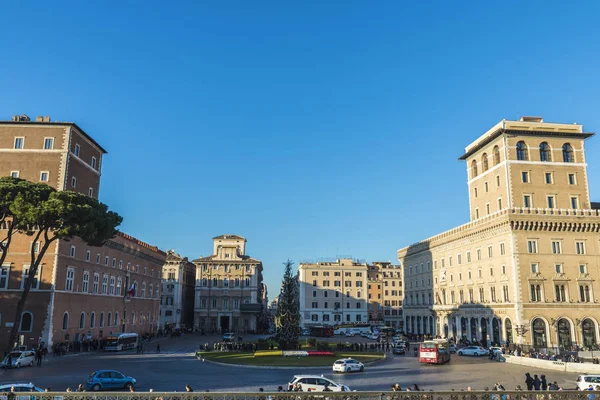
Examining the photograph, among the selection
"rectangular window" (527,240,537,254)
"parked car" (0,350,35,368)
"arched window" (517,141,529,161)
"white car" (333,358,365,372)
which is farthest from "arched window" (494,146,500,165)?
"parked car" (0,350,35,368)

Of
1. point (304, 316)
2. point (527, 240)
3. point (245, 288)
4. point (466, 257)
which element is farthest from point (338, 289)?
point (527, 240)

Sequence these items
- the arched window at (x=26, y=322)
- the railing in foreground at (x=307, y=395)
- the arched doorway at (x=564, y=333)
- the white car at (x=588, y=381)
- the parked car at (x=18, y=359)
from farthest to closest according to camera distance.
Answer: the arched doorway at (x=564, y=333)
the arched window at (x=26, y=322)
the parked car at (x=18, y=359)
the white car at (x=588, y=381)
the railing in foreground at (x=307, y=395)

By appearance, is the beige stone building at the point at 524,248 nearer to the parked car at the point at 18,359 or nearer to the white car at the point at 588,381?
the white car at the point at 588,381

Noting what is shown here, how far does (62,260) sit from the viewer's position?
169 feet

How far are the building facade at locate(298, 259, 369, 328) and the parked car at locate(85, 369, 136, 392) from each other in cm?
8627

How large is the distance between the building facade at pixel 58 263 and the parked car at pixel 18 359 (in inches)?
319

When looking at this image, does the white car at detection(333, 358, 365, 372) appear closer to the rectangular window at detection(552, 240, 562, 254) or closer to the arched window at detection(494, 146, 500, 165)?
the rectangular window at detection(552, 240, 562, 254)

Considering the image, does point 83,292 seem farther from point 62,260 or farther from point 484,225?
point 484,225

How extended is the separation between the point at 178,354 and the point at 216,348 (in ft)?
14.4

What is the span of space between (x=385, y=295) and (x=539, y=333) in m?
75.0

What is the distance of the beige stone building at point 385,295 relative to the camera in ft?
421

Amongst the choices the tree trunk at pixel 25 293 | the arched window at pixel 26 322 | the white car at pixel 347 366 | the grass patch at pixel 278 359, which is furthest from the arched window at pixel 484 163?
the arched window at pixel 26 322

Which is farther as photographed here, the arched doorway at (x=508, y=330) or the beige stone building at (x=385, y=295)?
the beige stone building at (x=385, y=295)

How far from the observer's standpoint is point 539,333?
56.3 meters
